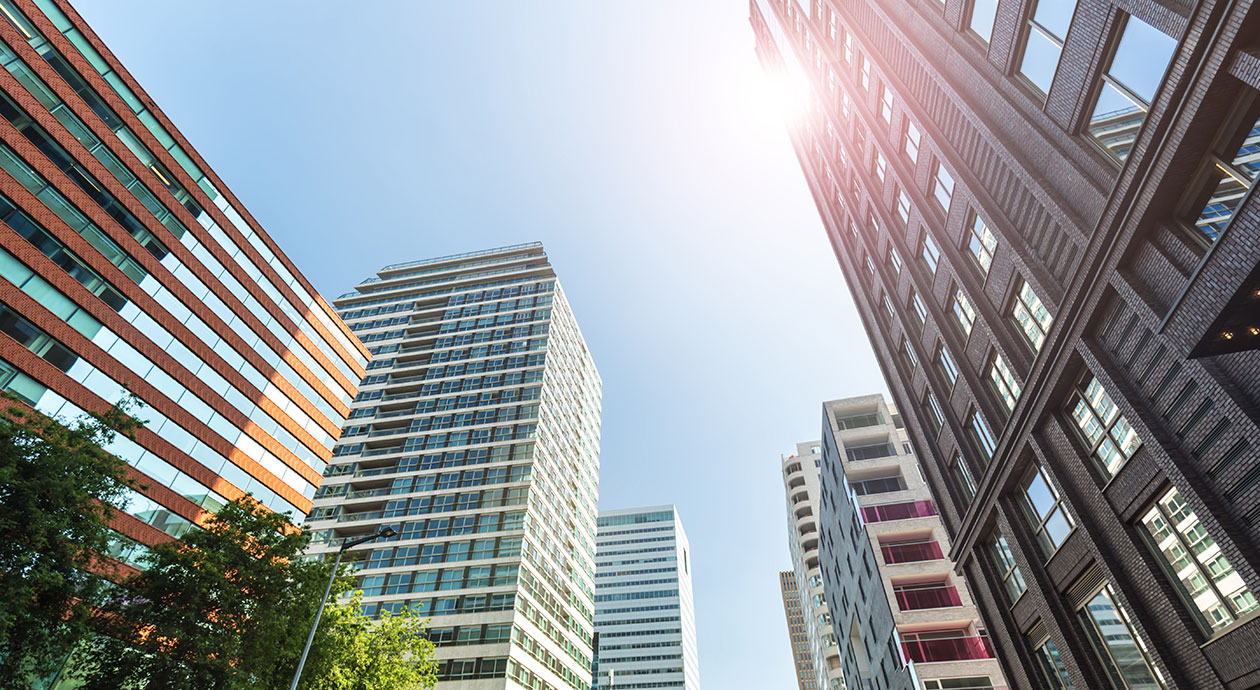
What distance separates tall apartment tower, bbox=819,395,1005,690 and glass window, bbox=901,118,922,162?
22.1 meters

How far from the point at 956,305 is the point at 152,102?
137 feet

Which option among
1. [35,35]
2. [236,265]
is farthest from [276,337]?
[35,35]

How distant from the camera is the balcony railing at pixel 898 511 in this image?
4194cm

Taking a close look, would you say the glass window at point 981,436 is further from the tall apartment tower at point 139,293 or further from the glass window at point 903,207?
the tall apartment tower at point 139,293

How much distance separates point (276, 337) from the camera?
3953 cm

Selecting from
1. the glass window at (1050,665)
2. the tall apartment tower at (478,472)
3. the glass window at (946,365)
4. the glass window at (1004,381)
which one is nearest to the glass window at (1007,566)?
the glass window at (1050,665)

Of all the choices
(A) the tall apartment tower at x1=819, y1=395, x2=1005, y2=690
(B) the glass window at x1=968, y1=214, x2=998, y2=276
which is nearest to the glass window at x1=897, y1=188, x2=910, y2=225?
(B) the glass window at x1=968, y1=214, x2=998, y2=276

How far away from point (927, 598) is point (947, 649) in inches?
129

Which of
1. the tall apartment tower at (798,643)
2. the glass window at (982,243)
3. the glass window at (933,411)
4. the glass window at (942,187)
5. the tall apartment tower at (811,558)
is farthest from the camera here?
the tall apartment tower at (798,643)

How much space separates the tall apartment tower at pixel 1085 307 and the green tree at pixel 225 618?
969 inches

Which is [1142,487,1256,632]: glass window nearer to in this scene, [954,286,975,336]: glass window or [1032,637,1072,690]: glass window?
[1032,637,1072,690]: glass window

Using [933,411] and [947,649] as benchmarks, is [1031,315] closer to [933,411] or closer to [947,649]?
[933,411]

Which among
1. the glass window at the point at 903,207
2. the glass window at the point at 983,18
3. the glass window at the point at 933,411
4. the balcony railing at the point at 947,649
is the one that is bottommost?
the balcony railing at the point at 947,649

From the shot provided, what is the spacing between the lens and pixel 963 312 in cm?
2184
